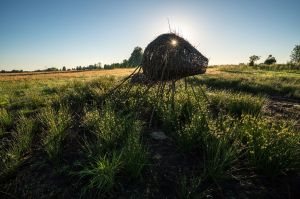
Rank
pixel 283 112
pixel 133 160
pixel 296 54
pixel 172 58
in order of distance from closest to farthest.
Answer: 1. pixel 172 58
2. pixel 133 160
3. pixel 283 112
4. pixel 296 54

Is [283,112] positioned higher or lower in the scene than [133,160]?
lower

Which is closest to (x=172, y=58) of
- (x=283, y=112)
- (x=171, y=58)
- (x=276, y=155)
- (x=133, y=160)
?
(x=171, y=58)

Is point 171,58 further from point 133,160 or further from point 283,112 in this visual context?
point 283,112

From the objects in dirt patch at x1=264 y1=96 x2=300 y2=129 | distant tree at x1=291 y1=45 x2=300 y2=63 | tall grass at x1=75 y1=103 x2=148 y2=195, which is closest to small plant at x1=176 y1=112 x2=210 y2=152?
tall grass at x1=75 y1=103 x2=148 y2=195

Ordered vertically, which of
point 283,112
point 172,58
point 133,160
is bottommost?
point 283,112

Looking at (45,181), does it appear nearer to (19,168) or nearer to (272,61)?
(19,168)

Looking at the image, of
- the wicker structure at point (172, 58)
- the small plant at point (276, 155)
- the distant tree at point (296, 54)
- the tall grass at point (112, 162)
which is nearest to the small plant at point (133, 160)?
the tall grass at point (112, 162)

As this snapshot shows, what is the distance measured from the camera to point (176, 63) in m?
2.98

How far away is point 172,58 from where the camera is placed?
2969 mm

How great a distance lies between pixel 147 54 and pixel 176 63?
47cm

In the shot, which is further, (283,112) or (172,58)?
(283,112)

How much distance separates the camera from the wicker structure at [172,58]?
297 centimetres

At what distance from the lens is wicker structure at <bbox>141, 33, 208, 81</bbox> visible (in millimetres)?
2975

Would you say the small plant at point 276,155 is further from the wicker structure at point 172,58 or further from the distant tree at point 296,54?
the distant tree at point 296,54
